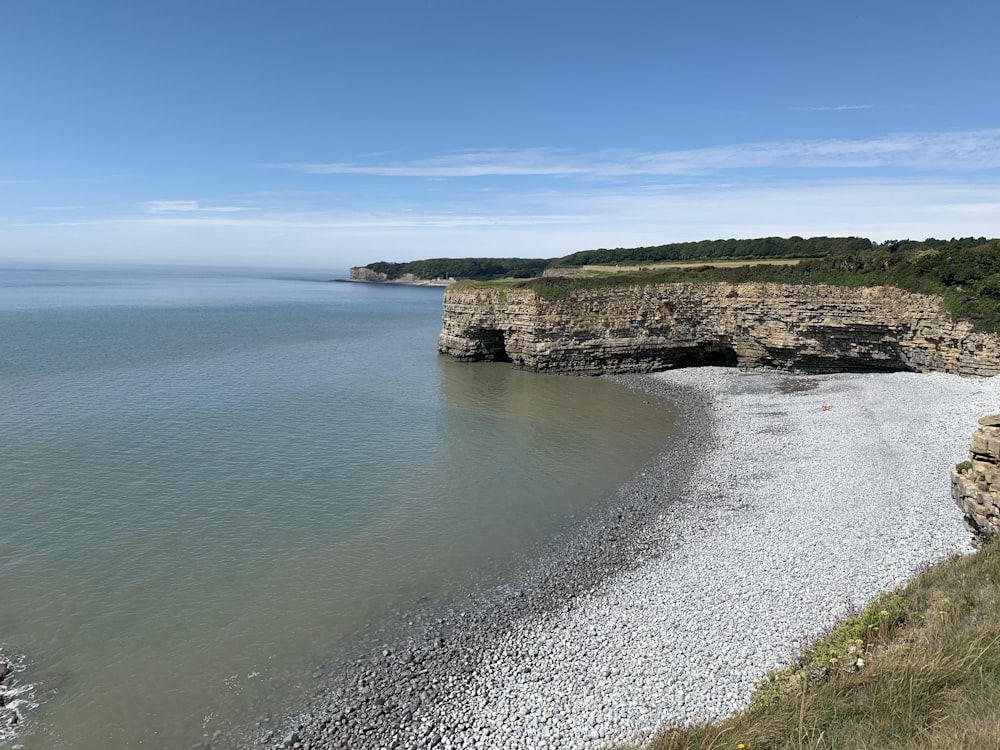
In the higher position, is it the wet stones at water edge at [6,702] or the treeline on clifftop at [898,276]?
the treeline on clifftop at [898,276]

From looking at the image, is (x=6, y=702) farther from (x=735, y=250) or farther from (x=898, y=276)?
(x=735, y=250)

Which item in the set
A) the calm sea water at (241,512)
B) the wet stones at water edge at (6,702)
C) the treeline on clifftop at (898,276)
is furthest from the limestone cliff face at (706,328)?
the wet stones at water edge at (6,702)

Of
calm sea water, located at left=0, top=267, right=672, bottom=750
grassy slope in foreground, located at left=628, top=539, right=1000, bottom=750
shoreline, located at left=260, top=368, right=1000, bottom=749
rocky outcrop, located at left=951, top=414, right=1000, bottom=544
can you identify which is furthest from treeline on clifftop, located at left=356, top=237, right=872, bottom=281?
grassy slope in foreground, located at left=628, top=539, right=1000, bottom=750

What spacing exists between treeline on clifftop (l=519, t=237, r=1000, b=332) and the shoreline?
1172cm

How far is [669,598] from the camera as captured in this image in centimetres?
1479

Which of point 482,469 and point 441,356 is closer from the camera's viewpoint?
point 482,469

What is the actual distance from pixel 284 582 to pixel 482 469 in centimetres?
1077

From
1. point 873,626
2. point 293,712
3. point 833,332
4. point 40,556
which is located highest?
point 833,332

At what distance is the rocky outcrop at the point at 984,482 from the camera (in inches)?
498

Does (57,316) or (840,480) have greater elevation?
(57,316)

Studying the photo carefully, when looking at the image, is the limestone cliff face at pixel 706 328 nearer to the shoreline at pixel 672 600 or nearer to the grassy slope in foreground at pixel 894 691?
the shoreline at pixel 672 600

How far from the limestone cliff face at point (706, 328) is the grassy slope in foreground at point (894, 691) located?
110ft

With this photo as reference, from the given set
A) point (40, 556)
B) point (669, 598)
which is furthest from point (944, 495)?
point (40, 556)

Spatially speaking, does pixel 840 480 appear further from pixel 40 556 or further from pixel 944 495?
pixel 40 556
